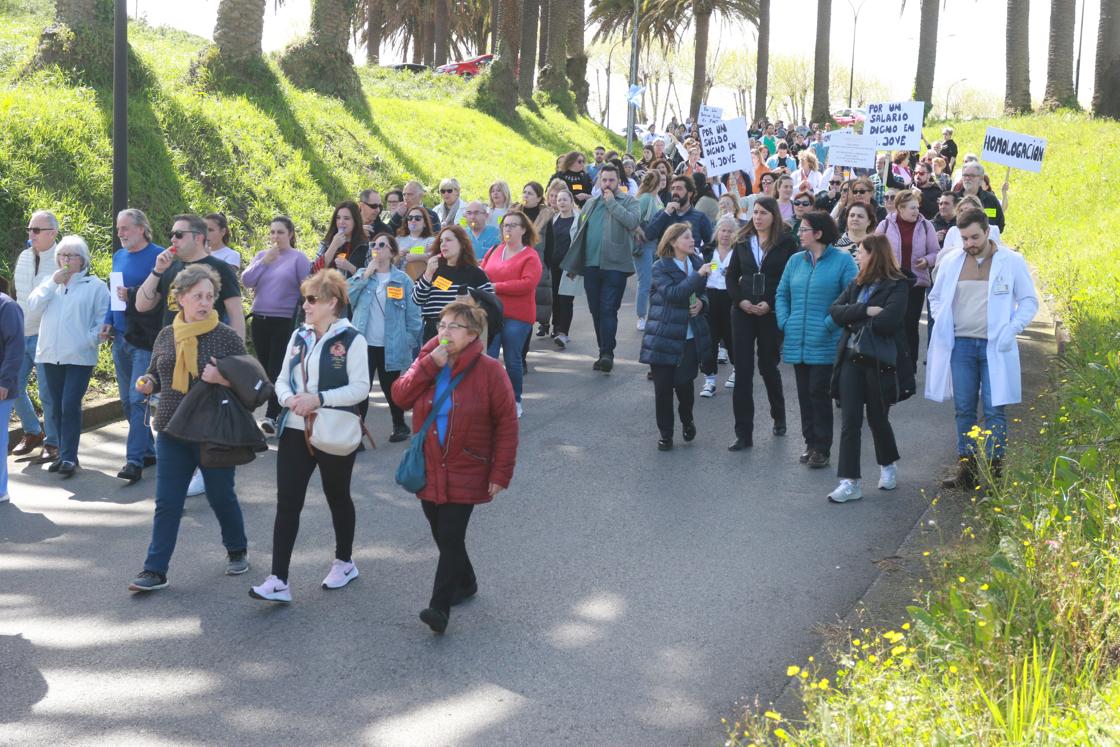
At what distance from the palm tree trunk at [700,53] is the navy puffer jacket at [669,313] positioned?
39.8m

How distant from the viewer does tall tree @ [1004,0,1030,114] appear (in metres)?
36.2

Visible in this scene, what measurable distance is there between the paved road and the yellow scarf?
1.11 metres

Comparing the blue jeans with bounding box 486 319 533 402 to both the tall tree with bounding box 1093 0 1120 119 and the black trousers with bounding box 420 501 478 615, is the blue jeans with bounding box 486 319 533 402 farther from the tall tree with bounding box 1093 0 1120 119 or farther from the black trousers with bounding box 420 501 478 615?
the tall tree with bounding box 1093 0 1120 119

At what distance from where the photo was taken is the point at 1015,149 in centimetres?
1520

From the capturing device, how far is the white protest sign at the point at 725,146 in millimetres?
16922

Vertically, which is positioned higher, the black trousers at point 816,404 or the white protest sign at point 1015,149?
the white protest sign at point 1015,149

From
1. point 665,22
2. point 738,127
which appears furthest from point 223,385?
point 665,22

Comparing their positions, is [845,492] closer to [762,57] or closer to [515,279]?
[515,279]

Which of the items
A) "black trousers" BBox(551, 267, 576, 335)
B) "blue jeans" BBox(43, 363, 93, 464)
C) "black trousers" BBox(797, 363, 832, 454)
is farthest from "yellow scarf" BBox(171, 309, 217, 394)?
"black trousers" BBox(551, 267, 576, 335)

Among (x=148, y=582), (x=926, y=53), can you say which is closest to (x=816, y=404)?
(x=148, y=582)

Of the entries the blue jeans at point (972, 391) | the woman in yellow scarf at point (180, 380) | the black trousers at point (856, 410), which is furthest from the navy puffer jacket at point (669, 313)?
the woman in yellow scarf at point (180, 380)

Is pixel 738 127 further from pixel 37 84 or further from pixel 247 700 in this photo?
pixel 247 700

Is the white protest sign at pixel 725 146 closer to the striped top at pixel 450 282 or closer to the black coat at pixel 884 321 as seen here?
the striped top at pixel 450 282

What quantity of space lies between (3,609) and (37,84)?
1181cm
